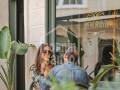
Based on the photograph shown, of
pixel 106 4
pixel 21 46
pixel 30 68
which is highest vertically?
pixel 106 4

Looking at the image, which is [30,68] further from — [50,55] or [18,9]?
[18,9]

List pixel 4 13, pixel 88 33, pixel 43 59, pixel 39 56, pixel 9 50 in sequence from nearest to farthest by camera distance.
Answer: pixel 88 33 < pixel 9 50 < pixel 43 59 < pixel 39 56 < pixel 4 13

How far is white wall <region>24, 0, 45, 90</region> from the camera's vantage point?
549cm

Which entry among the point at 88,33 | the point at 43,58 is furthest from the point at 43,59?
the point at 88,33

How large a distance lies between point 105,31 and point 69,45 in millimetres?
825

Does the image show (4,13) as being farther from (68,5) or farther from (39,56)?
(68,5)

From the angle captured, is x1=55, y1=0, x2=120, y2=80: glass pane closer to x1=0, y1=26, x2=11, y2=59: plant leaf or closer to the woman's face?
the woman's face

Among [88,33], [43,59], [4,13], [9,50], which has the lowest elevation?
[43,59]

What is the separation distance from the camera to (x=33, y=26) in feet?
18.6

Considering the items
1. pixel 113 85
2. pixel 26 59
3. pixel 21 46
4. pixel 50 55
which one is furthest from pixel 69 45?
pixel 113 85

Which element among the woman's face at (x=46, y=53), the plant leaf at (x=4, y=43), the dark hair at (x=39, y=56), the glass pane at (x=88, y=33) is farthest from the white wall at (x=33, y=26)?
the plant leaf at (x=4, y=43)

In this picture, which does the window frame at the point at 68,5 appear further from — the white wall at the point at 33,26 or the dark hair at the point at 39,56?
the dark hair at the point at 39,56

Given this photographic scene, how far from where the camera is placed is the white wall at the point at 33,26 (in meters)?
5.49

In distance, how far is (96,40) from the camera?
4281mm
